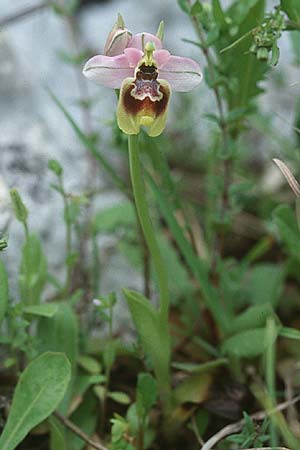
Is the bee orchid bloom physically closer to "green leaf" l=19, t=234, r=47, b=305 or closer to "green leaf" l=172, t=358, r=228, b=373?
"green leaf" l=19, t=234, r=47, b=305

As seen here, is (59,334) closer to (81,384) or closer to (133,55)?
(81,384)

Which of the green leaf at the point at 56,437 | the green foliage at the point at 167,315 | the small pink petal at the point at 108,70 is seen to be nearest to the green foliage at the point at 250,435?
the green foliage at the point at 167,315

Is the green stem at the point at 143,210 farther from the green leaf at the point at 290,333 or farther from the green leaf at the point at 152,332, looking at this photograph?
the green leaf at the point at 290,333

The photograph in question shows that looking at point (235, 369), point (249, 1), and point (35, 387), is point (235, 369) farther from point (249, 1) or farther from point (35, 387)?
point (249, 1)

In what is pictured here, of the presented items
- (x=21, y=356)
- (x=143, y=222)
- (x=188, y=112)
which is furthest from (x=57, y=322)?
(x=188, y=112)

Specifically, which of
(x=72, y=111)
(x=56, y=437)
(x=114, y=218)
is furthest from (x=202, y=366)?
(x=72, y=111)

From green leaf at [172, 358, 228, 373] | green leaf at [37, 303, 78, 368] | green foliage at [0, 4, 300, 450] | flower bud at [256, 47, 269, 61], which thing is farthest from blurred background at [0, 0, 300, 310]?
flower bud at [256, 47, 269, 61]

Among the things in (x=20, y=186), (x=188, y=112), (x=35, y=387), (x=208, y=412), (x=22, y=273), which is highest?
(x=188, y=112)
